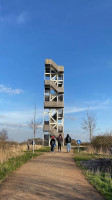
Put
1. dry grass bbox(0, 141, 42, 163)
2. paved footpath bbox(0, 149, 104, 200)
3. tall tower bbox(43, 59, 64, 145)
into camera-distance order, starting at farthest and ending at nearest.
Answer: tall tower bbox(43, 59, 64, 145) → dry grass bbox(0, 141, 42, 163) → paved footpath bbox(0, 149, 104, 200)

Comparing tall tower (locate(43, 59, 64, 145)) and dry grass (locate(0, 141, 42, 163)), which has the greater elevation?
tall tower (locate(43, 59, 64, 145))

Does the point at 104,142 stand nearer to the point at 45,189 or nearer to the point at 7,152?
the point at 7,152

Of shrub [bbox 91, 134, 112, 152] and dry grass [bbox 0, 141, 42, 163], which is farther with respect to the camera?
shrub [bbox 91, 134, 112, 152]

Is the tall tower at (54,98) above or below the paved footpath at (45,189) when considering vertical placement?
above

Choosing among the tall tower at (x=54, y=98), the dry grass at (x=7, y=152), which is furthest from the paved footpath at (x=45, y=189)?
the tall tower at (x=54, y=98)

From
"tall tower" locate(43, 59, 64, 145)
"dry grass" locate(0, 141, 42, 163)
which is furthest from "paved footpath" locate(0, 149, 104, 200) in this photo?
"tall tower" locate(43, 59, 64, 145)

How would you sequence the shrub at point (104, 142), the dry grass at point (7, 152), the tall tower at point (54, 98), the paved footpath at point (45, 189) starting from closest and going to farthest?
the paved footpath at point (45, 189)
the dry grass at point (7, 152)
the shrub at point (104, 142)
the tall tower at point (54, 98)

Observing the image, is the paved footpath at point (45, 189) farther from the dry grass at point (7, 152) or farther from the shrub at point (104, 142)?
the shrub at point (104, 142)

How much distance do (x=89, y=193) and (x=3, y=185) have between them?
2.68m

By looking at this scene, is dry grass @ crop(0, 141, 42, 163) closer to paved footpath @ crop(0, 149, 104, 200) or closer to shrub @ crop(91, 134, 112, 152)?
paved footpath @ crop(0, 149, 104, 200)

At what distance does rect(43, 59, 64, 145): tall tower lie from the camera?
36344 mm

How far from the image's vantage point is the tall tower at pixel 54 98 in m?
36.3

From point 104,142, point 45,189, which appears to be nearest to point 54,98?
point 104,142

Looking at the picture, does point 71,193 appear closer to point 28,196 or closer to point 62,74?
point 28,196
